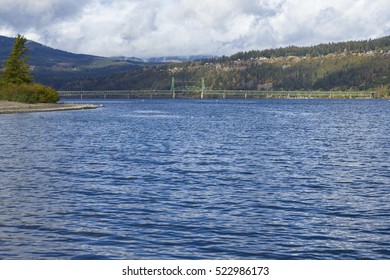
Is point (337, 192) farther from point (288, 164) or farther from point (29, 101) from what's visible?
point (29, 101)

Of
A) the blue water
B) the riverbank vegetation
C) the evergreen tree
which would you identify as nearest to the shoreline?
the riverbank vegetation

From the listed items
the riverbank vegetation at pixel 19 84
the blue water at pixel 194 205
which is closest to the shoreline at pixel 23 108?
the riverbank vegetation at pixel 19 84

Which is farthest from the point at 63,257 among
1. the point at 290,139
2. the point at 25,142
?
the point at 290,139

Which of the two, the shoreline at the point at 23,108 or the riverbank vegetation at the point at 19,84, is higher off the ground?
the riverbank vegetation at the point at 19,84

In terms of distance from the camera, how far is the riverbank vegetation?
172125mm

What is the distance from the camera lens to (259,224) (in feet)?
86.3

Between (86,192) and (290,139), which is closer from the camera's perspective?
(86,192)

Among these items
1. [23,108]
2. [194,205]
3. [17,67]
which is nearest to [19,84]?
[17,67]

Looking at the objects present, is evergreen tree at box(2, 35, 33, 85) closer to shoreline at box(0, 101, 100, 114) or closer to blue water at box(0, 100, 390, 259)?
shoreline at box(0, 101, 100, 114)

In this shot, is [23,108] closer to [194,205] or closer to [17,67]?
[17,67]

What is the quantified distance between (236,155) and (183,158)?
516 cm

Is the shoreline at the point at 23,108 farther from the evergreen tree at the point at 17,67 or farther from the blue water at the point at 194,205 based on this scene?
the blue water at the point at 194,205

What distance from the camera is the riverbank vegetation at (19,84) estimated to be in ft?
565
